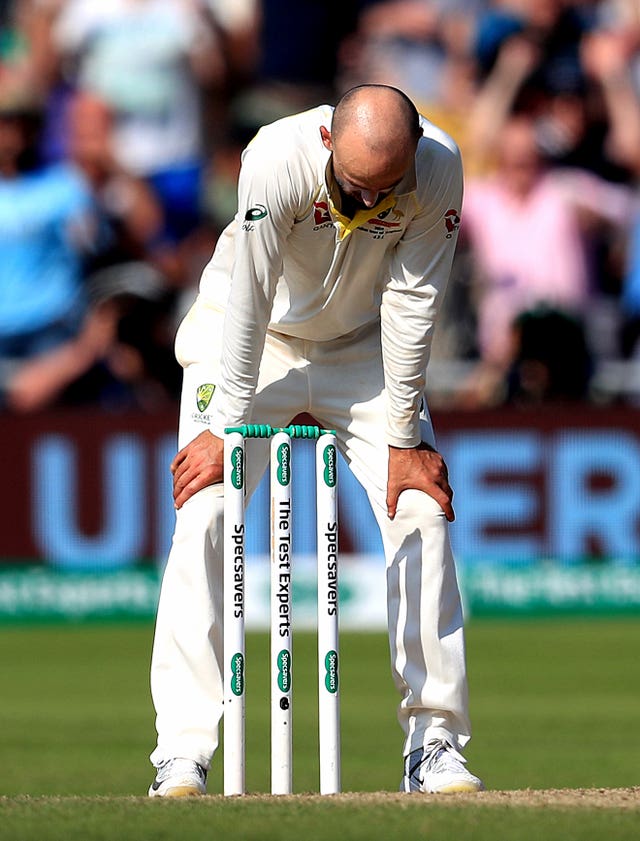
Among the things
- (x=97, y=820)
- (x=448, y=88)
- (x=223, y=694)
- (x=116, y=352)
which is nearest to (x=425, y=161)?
(x=223, y=694)

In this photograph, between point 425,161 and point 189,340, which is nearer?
point 425,161

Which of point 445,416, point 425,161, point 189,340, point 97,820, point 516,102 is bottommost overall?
point 97,820

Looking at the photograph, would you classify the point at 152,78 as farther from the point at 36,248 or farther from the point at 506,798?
the point at 506,798

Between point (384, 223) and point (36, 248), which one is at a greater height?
point (36, 248)

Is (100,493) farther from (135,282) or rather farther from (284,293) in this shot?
(284,293)

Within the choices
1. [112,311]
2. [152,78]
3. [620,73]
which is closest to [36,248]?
[112,311]

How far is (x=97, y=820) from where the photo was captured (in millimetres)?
3857

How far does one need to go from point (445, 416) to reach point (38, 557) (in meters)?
2.95

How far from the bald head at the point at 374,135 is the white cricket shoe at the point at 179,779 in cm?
160

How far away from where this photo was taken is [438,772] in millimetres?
4609

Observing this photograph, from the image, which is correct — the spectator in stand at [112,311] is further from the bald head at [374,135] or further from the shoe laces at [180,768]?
the bald head at [374,135]

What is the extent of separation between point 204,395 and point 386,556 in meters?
0.69

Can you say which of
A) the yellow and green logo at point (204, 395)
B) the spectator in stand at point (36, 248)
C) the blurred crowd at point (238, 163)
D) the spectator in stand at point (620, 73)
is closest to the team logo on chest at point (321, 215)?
the yellow and green logo at point (204, 395)

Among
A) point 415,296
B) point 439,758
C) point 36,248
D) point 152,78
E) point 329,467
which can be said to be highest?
point 152,78
